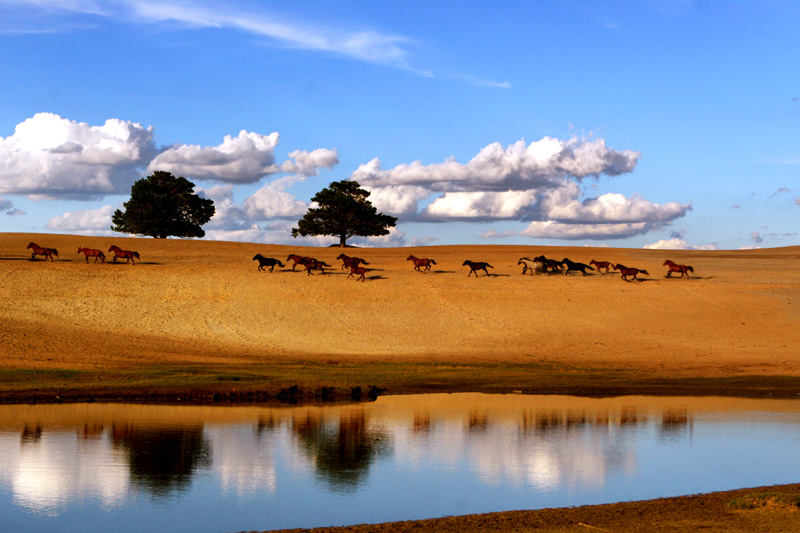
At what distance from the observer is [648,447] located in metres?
17.1

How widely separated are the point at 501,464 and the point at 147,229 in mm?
72834

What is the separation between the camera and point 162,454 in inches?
612

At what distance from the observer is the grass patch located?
11148 millimetres

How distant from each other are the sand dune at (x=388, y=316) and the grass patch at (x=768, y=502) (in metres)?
19.1

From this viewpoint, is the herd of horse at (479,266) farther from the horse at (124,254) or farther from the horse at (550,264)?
the horse at (124,254)

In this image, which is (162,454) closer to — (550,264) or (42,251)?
(42,251)

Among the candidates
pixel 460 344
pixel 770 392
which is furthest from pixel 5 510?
pixel 460 344

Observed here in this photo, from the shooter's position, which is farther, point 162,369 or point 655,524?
point 162,369

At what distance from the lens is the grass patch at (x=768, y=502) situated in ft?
36.6

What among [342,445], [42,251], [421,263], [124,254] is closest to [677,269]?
[421,263]

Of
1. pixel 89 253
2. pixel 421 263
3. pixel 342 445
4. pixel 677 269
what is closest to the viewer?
pixel 342 445

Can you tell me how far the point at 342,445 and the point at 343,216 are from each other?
65.1 metres

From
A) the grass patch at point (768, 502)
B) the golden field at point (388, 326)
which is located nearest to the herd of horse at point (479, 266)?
the golden field at point (388, 326)

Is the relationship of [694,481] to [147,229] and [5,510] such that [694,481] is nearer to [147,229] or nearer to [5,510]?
[5,510]
